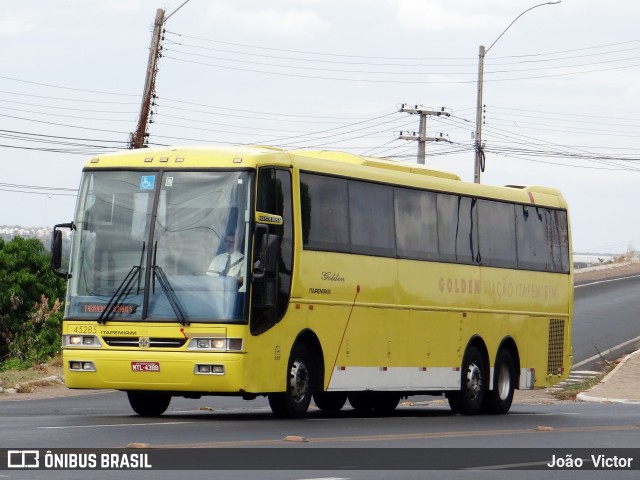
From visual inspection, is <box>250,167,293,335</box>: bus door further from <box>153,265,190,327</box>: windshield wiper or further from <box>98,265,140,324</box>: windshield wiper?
<box>98,265,140,324</box>: windshield wiper

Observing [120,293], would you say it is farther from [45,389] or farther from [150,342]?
[45,389]

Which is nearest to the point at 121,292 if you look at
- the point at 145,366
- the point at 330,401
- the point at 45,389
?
the point at 145,366

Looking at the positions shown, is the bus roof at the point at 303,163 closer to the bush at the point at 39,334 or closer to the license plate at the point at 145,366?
the license plate at the point at 145,366

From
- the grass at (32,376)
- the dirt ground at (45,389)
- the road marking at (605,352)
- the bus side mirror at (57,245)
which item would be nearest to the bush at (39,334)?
the grass at (32,376)

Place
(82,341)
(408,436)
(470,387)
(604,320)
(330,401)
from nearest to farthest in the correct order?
(408,436) → (82,341) → (330,401) → (470,387) → (604,320)

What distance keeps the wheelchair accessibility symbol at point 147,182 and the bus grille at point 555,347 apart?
33.6 feet

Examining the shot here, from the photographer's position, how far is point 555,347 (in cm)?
2847

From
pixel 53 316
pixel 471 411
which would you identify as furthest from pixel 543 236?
pixel 53 316

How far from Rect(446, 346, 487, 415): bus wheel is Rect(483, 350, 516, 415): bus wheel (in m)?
0.28

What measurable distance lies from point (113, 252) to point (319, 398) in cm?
570

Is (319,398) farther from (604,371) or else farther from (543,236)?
(604,371)

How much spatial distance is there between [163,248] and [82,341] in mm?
1585

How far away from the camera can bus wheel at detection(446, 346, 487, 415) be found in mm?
25375

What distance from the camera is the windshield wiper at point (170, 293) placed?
19734 millimetres
